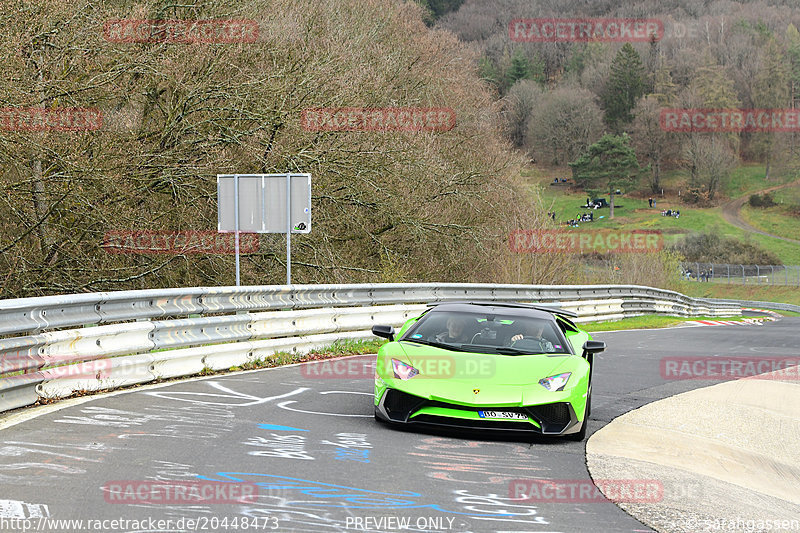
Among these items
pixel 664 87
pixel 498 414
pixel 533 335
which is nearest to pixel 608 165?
pixel 664 87

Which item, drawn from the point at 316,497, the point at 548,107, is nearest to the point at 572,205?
the point at 548,107

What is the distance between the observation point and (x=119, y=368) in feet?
31.5

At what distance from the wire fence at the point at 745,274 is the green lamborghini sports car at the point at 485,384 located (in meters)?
82.5

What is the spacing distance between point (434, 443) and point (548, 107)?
125 metres

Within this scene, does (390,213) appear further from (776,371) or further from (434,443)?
(434,443)

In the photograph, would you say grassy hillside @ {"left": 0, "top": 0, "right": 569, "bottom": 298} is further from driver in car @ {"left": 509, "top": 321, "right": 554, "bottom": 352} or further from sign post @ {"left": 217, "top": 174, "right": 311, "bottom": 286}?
driver in car @ {"left": 509, "top": 321, "right": 554, "bottom": 352}

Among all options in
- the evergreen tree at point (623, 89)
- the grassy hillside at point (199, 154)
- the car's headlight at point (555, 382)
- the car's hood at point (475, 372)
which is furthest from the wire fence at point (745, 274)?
the car's headlight at point (555, 382)

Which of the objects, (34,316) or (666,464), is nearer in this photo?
(666,464)

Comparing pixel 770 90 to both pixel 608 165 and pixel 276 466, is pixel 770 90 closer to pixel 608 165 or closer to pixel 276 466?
pixel 608 165

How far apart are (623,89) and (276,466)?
160897mm

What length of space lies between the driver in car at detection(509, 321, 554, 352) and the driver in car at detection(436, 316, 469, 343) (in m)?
0.48

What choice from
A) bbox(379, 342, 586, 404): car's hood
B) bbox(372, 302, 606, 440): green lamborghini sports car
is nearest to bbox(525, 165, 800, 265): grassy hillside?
bbox(372, 302, 606, 440): green lamborghini sports car

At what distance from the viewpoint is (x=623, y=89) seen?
522ft

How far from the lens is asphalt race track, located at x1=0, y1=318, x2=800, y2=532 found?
200 inches
